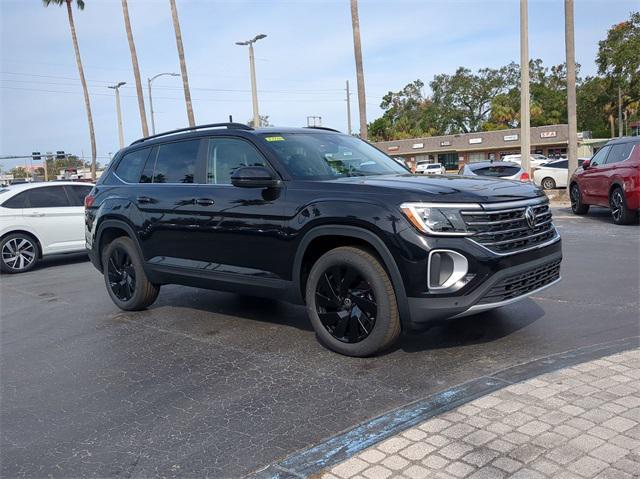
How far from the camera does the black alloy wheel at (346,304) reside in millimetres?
4500

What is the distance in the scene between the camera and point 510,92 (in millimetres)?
83875

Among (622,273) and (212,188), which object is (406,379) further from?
(622,273)

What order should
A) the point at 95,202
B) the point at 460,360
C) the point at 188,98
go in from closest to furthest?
the point at 460,360 < the point at 95,202 < the point at 188,98

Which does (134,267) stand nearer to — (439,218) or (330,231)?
(330,231)

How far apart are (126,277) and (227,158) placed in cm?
204

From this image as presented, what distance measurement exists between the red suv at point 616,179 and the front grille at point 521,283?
23.3ft

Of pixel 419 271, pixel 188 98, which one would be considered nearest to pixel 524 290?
pixel 419 271

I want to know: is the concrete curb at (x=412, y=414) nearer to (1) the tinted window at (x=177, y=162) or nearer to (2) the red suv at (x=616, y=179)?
(1) the tinted window at (x=177, y=162)

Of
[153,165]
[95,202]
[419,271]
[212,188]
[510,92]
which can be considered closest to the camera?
[419,271]

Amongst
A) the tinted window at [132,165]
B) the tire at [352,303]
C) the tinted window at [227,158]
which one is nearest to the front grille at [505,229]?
the tire at [352,303]

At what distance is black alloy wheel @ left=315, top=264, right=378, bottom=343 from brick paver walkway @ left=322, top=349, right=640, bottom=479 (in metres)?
1.15

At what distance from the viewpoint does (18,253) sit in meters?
10.9

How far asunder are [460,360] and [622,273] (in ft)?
12.0

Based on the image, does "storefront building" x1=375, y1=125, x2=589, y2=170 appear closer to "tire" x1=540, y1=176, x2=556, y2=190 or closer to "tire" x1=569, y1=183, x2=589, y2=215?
"tire" x1=540, y1=176, x2=556, y2=190
